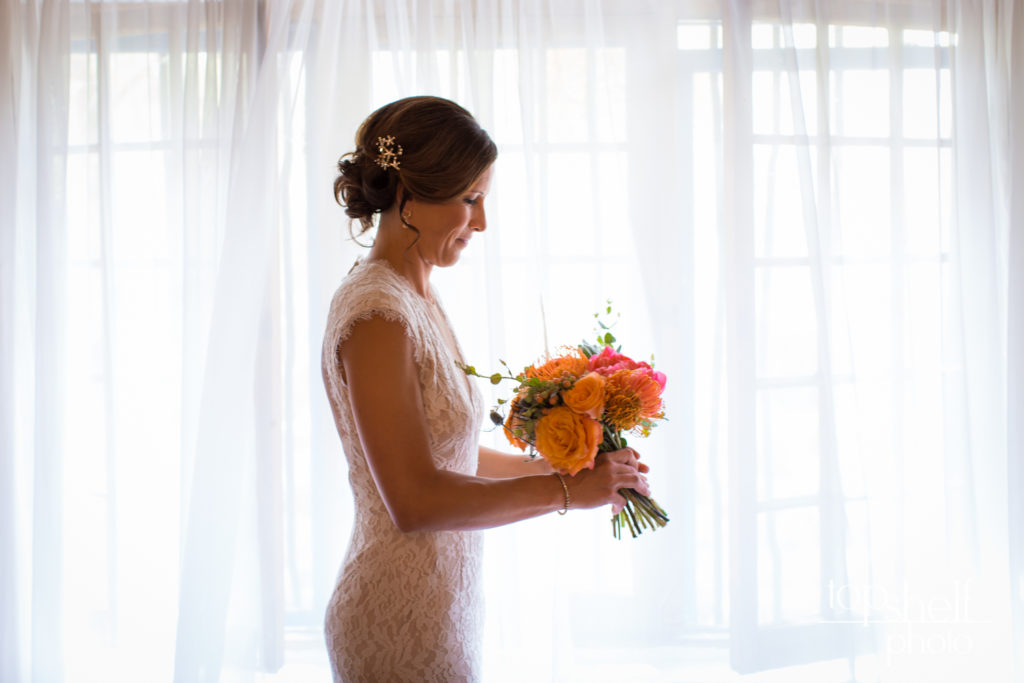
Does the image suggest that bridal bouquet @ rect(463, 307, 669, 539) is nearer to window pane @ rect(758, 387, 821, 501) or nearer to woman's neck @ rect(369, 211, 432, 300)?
woman's neck @ rect(369, 211, 432, 300)

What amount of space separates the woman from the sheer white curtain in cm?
80

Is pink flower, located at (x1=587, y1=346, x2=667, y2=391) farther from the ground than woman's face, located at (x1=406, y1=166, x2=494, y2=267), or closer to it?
closer to it

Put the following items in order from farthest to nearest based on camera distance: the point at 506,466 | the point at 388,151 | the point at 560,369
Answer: the point at 506,466 → the point at 560,369 → the point at 388,151

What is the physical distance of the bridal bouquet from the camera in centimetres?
131

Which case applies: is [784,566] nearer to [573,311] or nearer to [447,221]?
[573,311]

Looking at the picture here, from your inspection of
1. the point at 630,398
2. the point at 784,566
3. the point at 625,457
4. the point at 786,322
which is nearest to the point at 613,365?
the point at 630,398

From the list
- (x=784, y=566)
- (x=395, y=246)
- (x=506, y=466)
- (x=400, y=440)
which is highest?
(x=395, y=246)

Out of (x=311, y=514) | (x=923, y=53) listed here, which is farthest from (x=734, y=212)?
(x=311, y=514)

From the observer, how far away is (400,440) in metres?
1.15

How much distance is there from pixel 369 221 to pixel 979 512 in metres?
2.09

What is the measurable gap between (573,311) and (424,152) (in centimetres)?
104

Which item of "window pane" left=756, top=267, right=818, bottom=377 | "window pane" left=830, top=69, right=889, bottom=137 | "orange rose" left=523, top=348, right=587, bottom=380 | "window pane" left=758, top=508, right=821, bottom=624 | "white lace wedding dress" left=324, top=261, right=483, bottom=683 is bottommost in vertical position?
"window pane" left=758, top=508, right=821, bottom=624

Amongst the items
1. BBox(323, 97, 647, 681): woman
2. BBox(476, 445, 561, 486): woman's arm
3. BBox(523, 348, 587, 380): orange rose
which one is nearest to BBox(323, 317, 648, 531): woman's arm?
BBox(323, 97, 647, 681): woman

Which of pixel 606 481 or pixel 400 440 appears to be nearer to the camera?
pixel 400 440
